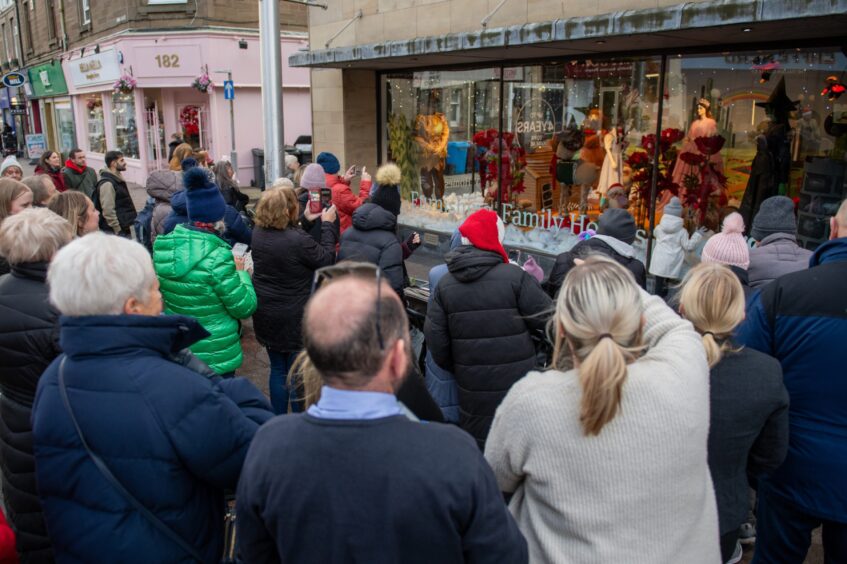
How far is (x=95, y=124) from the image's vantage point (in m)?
24.4

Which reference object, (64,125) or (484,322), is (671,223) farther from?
(64,125)

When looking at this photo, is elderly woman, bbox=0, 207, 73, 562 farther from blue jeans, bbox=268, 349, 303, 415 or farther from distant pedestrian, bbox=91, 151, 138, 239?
distant pedestrian, bbox=91, 151, 138, 239

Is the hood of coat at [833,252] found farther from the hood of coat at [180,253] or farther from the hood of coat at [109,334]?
the hood of coat at [180,253]

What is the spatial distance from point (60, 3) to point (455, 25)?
21693 millimetres

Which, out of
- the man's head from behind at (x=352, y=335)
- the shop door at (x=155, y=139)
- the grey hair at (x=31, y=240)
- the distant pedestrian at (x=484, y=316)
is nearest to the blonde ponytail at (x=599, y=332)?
the man's head from behind at (x=352, y=335)

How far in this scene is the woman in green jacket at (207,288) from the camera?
147 inches

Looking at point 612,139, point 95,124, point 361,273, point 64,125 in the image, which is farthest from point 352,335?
point 64,125

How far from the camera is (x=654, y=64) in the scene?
24.8ft

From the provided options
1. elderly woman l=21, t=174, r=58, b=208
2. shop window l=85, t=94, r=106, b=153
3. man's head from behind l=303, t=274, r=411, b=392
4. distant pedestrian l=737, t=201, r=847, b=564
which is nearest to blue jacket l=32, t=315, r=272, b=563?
man's head from behind l=303, t=274, r=411, b=392

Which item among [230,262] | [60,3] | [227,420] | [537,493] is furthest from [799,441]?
[60,3]

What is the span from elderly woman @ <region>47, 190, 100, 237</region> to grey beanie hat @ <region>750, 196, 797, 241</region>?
164 inches

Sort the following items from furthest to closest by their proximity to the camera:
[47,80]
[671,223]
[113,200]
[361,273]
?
1. [47,80]
2. [113,200]
3. [671,223]
4. [361,273]

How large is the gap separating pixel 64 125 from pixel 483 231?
3029cm

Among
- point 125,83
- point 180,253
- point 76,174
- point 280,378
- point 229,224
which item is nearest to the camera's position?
point 180,253
